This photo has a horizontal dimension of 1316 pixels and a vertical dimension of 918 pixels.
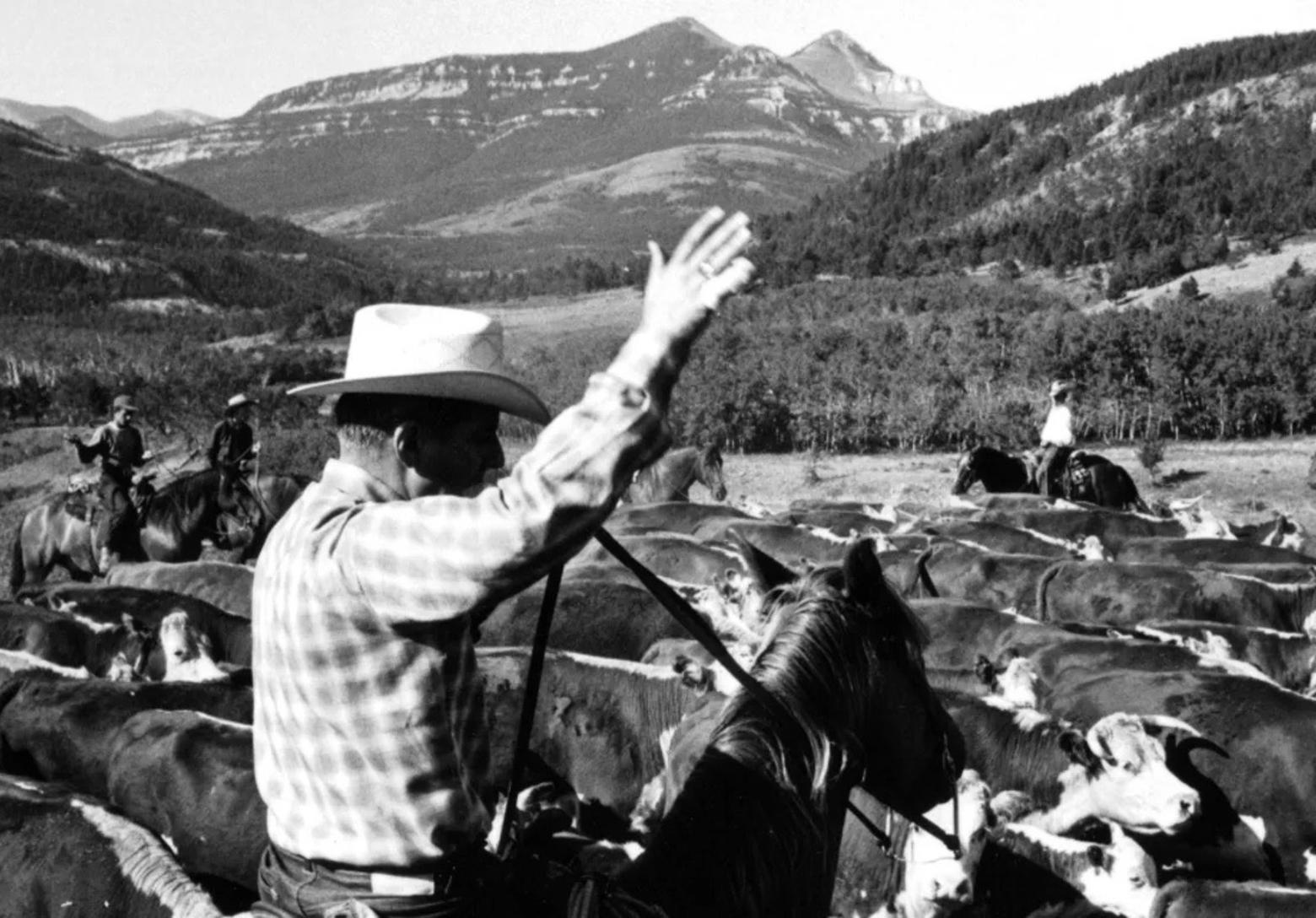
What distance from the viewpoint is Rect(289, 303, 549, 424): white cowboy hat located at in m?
2.50

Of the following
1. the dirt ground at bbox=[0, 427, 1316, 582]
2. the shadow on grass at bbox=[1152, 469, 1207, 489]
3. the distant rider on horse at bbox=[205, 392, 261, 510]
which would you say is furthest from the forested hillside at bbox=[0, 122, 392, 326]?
the distant rider on horse at bbox=[205, 392, 261, 510]

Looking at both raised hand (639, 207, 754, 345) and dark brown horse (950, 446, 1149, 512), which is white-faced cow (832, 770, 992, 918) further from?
dark brown horse (950, 446, 1149, 512)

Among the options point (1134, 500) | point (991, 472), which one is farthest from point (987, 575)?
point (991, 472)

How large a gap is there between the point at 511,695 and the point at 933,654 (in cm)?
393

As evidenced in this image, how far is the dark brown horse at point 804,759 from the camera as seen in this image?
114 inches

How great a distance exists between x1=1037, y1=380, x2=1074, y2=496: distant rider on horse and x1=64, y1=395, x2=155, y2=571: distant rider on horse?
12.2 m

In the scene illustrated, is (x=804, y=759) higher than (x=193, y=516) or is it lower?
higher

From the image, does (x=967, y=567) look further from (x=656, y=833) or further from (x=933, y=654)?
(x=656, y=833)

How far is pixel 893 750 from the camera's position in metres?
3.62

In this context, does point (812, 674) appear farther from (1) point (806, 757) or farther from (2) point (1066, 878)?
(2) point (1066, 878)

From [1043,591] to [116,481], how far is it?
1021 cm

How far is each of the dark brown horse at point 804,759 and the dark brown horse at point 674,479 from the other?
55.1 ft

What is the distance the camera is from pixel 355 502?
8.29ft

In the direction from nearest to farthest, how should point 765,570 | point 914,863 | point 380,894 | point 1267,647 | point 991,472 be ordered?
1. point 380,894
2. point 765,570
3. point 914,863
4. point 1267,647
5. point 991,472
